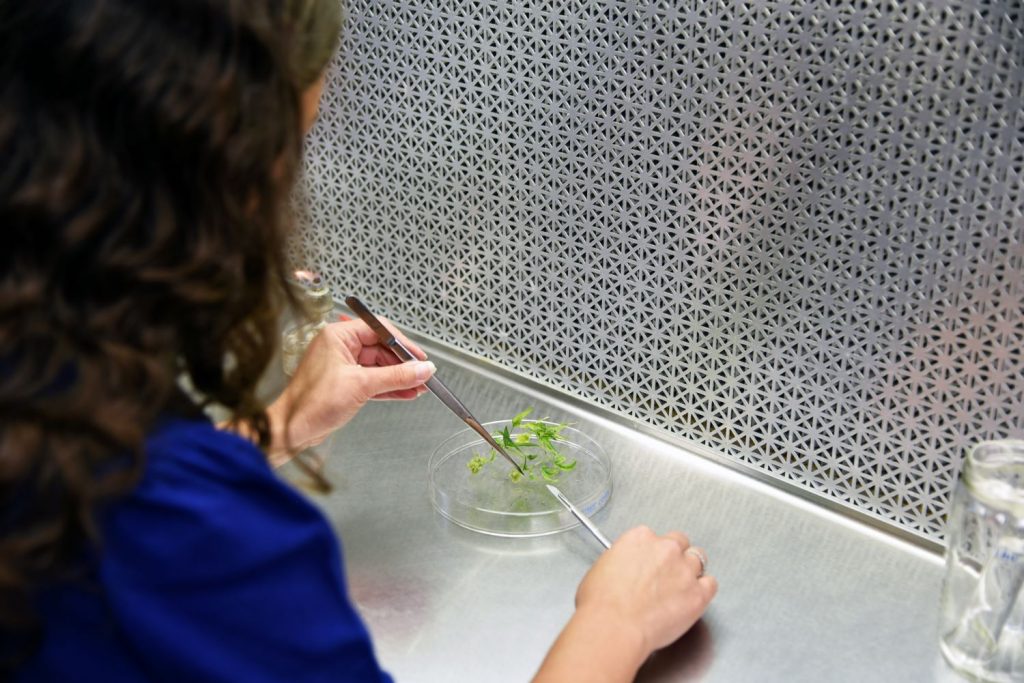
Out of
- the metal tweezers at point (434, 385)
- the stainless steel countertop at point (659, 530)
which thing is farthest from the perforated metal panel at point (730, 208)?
the metal tweezers at point (434, 385)

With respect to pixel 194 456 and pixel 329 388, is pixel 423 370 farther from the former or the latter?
pixel 194 456

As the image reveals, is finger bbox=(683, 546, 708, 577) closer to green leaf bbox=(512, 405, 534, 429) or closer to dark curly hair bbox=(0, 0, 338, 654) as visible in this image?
green leaf bbox=(512, 405, 534, 429)

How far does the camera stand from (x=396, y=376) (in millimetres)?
964

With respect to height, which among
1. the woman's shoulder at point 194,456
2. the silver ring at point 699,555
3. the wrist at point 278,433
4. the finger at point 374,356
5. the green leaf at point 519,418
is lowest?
the wrist at point 278,433

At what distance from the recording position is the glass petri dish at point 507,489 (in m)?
0.94

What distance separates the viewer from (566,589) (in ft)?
2.82

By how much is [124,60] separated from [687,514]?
2.15 feet

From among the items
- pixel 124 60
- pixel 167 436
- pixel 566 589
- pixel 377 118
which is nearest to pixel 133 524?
pixel 167 436

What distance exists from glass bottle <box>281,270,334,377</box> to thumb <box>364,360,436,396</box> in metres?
0.16

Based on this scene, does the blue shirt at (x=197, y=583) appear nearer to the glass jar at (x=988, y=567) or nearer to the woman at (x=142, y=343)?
the woman at (x=142, y=343)

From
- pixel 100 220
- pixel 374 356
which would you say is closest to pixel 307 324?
pixel 374 356

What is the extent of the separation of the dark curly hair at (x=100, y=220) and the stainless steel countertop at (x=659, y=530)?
384 millimetres

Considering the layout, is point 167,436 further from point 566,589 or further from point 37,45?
point 566,589

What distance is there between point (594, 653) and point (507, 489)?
292 mm
